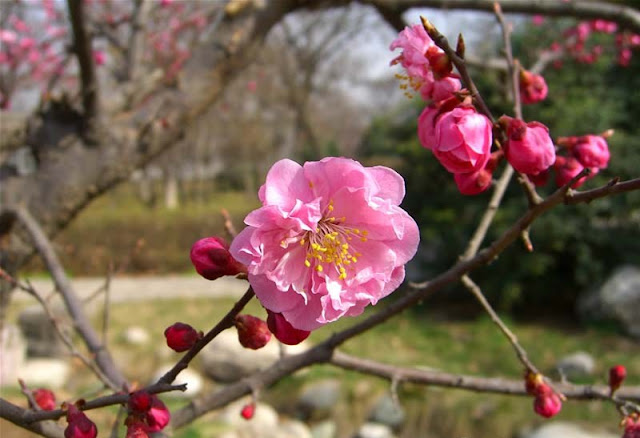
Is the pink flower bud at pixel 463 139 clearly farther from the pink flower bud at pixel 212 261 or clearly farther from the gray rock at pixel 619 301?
the gray rock at pixel 619 301

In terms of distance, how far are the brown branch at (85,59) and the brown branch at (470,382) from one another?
5.26ft

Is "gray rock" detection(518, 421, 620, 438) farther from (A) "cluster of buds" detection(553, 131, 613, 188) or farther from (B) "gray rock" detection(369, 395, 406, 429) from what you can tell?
(A) "cluster of buds" detection(553, 131, 613, 188)

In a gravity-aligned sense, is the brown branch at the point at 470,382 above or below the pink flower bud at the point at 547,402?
below

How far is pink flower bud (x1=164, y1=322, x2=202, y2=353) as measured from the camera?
88 centimetres

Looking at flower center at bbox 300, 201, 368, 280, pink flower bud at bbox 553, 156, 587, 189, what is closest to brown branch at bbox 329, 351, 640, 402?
pink flower bud at bbox 553, 156, 587, 189

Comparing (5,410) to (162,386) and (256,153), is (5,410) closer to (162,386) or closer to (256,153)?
(162,386)

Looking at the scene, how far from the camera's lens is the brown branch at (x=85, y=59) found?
207 centimetres

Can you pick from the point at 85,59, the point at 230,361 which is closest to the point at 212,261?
the point at 85,59

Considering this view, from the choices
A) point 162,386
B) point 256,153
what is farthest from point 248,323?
point 256,153

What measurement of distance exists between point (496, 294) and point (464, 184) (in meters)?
6.66

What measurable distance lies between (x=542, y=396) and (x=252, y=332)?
695 millimetres

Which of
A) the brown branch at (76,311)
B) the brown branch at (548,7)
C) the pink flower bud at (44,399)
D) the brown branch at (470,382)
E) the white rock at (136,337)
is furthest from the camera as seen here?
the white rock at (136,337)

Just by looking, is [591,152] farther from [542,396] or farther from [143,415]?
[143,415]

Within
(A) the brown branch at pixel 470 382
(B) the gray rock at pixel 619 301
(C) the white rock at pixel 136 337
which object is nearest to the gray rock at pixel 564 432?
(B) the gray rock at pixel 619 301
